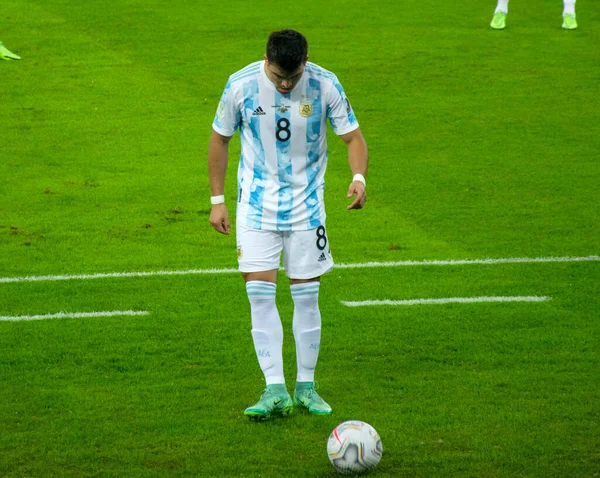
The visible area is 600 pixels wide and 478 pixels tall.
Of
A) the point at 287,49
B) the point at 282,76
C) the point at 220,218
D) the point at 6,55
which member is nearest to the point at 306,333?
the point at 220,218

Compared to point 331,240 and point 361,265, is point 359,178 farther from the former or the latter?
point 331,240

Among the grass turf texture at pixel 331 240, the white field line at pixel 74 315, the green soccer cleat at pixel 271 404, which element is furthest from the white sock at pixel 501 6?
the green soccer cleat at pixel 271 404

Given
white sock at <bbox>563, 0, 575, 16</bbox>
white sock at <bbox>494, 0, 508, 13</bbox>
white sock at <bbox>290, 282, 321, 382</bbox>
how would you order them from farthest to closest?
white sock at <bbox>563, 0, 575, 16</bbox> < white sock at <bbox>494, 0, 508, 13</bbox> < white sock at <bbox>290, 282, 321, 382</bbox>

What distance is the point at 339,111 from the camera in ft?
20.7

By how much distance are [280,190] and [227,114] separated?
51 centimetres

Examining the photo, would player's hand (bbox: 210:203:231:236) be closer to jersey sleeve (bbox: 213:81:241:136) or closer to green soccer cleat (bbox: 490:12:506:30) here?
jersey sleeve (bbox: 213:81:241:136)

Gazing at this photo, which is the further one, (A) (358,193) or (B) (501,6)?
(B) (501,6)

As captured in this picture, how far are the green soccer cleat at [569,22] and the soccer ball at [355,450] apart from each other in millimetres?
15375

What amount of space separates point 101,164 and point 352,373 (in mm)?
7317

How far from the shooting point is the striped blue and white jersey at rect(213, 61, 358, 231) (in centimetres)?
619

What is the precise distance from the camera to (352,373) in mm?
7105

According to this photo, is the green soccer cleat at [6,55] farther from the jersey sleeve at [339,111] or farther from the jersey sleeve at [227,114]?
the jersey sleeve at [339,111]

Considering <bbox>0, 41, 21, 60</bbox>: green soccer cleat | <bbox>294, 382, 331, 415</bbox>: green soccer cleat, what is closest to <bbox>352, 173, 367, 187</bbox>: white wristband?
<bbox>294, 382, 331, 415</bbox>: green soccer cleat

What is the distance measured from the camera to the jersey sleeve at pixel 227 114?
6215 mm
